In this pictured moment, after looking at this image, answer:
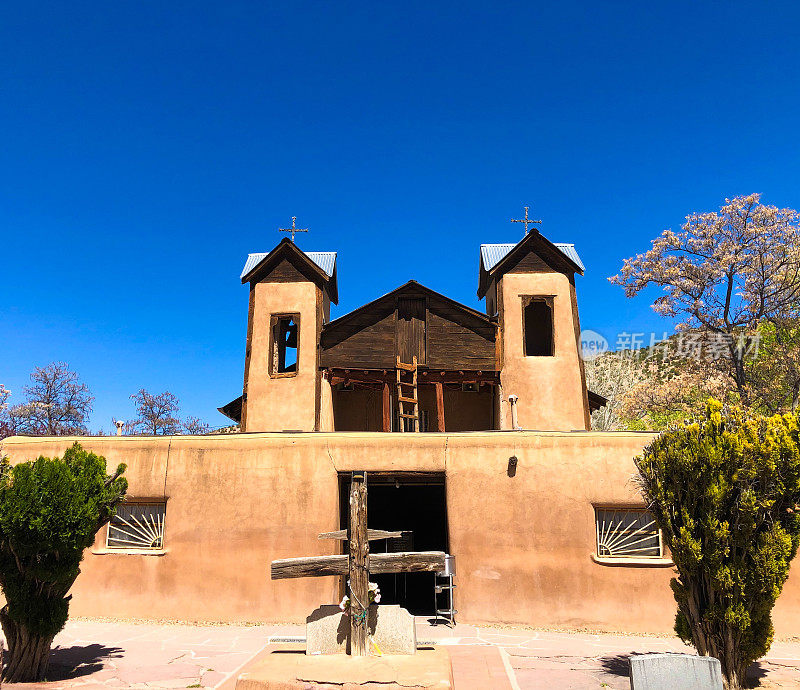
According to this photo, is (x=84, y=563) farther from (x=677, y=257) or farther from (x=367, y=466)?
(x=677, y=257)

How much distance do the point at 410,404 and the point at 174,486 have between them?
31.3 feet

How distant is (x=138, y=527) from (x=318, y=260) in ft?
40.2

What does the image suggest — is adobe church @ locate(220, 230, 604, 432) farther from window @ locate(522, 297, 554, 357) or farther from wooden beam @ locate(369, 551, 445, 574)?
wooden beam @ locate(369, 551, 445, 574)

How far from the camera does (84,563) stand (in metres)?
13.8

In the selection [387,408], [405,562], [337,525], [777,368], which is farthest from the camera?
[777,368]

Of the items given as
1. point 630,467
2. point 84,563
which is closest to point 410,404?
point 630,467

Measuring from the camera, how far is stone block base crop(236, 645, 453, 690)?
7.19 meters

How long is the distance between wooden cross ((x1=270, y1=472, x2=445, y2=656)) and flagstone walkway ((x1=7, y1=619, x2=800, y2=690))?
1823 millimetres

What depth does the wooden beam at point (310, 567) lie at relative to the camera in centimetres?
863

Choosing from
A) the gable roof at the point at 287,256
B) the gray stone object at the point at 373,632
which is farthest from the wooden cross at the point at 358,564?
the gable roof at the point at 287,256

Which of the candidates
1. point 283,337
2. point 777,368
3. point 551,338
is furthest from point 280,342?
point 777,368

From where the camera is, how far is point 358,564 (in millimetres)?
8516

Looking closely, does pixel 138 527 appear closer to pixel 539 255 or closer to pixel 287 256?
pixel 287 256

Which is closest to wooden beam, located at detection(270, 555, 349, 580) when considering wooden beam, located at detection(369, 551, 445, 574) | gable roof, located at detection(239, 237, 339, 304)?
wooden beam, located at detection(369, 551, 445, 574)
